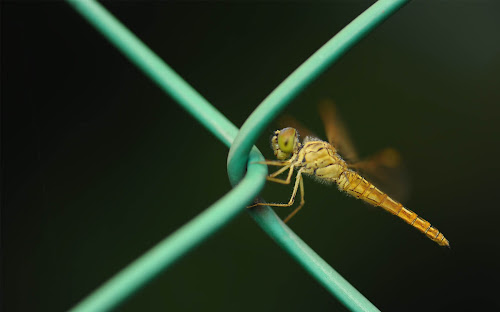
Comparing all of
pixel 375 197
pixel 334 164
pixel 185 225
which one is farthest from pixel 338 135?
pixel 185 225

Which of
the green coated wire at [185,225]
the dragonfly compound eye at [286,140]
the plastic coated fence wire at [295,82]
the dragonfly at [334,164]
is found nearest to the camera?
the green coated wire at [185,225]

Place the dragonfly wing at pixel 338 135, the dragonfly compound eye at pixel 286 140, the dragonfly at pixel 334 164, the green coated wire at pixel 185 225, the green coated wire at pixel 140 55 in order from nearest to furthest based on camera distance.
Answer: the green coated wire at pixel 185 225 → the green coated wire at pixel 140 55 → the dragonfly compound eye at pixel 286 140 → the dragonfly at pixel 334 164 → the dragonfly wing at pixel 338 135

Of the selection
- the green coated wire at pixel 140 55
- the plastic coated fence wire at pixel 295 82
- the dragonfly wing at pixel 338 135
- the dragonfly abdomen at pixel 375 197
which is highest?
the green coated wire at pixel 140 55

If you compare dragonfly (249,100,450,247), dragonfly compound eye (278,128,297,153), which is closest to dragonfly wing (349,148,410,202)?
dragonfly (249,100,450,247)

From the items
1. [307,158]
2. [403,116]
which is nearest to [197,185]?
[307,158]

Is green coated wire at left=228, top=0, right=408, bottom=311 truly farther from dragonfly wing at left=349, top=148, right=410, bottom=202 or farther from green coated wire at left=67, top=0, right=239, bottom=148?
dragonfly wing at left=349, top=148, right=410, bottom=202

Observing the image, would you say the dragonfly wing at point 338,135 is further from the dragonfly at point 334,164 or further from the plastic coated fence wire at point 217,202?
the plastic coated fence wire at point 217,202

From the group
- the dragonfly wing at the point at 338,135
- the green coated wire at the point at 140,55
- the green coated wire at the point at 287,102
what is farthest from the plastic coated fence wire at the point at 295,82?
the dragonfly wing at the point at 338,135

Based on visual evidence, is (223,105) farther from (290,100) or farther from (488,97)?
(290,100)

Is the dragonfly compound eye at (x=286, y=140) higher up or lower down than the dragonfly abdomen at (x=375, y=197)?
higher up
